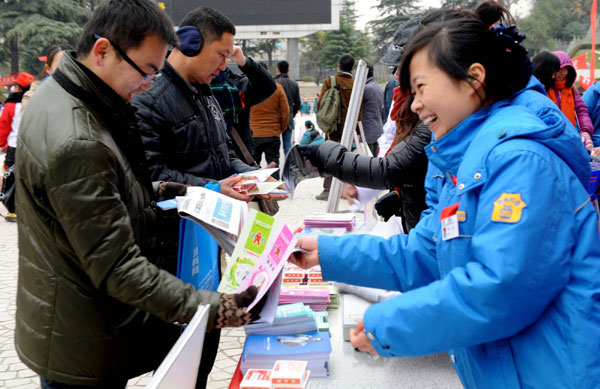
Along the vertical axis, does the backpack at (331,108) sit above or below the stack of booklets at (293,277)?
above

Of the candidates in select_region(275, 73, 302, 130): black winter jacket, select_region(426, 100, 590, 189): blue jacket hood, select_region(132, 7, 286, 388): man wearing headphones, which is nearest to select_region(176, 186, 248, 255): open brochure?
select_region(132, 7, 286, 388): man wearing headphones

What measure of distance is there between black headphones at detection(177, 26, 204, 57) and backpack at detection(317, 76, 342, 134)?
4.78 m

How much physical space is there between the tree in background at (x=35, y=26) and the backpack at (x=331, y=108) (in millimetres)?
28935

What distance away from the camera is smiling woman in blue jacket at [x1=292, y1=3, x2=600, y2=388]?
98 cm

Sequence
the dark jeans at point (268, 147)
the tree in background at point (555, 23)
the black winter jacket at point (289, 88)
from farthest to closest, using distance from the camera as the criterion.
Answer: the tree in background at point (555, 23)
the black winter jacket at point (289, 88)
the dark jeans at point (268, 147)

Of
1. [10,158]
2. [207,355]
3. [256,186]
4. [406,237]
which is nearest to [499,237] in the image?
[406,237]

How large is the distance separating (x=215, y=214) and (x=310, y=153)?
0.86 meters

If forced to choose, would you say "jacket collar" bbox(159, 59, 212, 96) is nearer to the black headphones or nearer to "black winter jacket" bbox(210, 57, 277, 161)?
the black headphones

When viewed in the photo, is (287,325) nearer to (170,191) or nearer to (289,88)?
(170,191)

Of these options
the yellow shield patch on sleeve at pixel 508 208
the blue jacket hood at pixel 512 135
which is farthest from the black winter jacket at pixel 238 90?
the yellow shield patch on sleeve at pixel 508 208

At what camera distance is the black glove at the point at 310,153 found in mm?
2352

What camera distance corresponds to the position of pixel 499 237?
99 centimetres

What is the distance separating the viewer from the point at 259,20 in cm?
2877

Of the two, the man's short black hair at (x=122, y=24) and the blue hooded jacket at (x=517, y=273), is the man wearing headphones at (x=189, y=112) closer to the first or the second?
the man's short black hair at (x=122, y=24)
